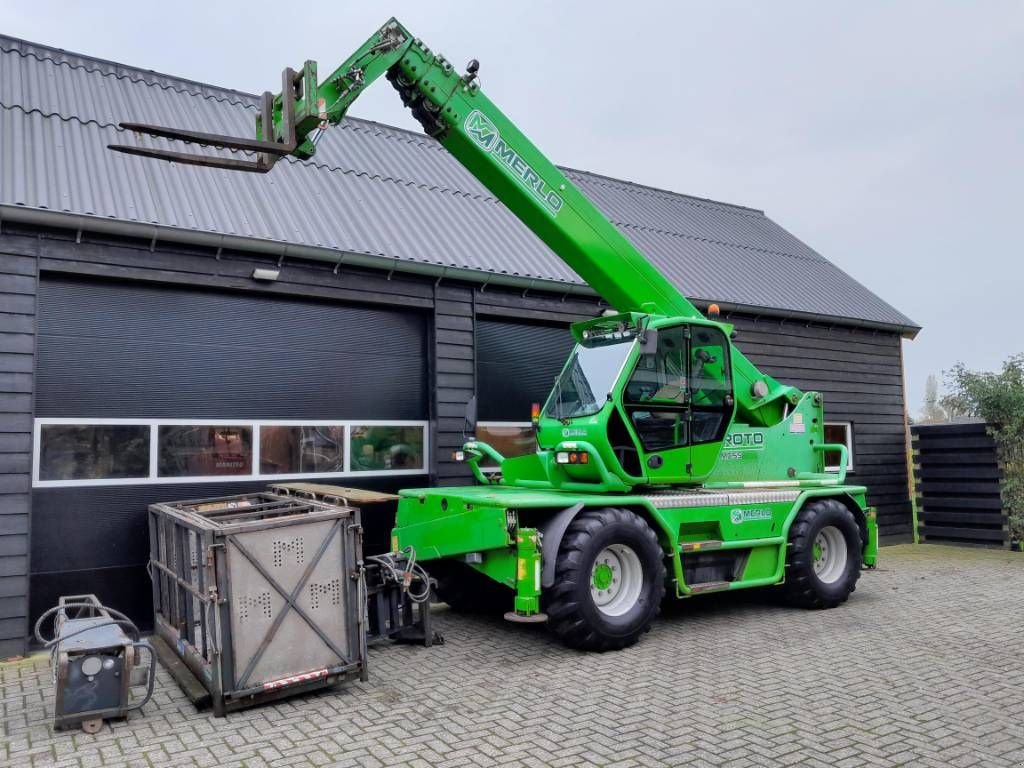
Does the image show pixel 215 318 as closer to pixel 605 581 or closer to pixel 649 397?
pixel 649 397

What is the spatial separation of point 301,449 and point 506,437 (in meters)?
2.56

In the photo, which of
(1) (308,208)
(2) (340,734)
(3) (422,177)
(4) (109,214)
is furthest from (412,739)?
(3) (422,177)

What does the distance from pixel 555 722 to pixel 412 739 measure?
904mm

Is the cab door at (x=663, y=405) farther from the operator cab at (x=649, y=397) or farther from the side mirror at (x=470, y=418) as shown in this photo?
the side mirror at (x=470, y=418)

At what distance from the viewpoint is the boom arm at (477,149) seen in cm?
593

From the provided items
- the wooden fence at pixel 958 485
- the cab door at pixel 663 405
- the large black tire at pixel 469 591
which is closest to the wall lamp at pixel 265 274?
the large black tire at pixel 469 591

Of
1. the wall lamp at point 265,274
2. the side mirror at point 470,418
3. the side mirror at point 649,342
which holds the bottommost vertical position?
the side mirror at point 470,418

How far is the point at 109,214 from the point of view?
23.6 feet

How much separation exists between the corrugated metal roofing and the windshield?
2040 millimetres

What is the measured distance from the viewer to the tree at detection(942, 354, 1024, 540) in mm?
12688

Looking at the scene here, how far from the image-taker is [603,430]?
23.4 feet

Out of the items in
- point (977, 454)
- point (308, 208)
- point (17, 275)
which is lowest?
point (977, 454)

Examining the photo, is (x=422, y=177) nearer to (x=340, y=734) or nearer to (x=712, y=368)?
(x=712, y=368)

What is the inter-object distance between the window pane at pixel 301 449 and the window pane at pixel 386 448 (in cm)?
17
